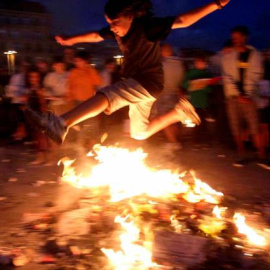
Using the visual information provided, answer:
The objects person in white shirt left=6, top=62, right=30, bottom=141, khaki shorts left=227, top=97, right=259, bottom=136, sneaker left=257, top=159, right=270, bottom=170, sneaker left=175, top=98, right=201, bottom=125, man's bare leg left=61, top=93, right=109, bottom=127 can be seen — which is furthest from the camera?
person in white shirt left=6, top=62, right=30, bottom=141

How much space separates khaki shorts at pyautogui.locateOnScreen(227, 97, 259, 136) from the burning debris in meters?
1.85

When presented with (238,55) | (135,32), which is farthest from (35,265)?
(238,55)

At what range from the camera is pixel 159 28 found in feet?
15.0

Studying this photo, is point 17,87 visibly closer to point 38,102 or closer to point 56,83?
point 56,83

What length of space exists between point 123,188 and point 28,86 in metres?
3.66

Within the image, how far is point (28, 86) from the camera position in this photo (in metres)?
8.20

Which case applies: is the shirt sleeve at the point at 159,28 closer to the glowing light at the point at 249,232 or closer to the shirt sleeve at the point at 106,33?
the shirt sleeve at the point at 106,33

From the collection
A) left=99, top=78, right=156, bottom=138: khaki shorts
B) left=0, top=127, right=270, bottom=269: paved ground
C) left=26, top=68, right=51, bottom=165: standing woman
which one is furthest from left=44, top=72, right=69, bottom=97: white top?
left=99, top=78, right=156, bottom=138: khaki shorts

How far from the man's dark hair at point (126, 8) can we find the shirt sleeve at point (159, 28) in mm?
175

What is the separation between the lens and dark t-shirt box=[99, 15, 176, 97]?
4637mm

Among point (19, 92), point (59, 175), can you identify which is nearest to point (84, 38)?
point (59, 175)

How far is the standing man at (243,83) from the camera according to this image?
272 inches

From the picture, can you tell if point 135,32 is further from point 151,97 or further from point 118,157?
point 118,157

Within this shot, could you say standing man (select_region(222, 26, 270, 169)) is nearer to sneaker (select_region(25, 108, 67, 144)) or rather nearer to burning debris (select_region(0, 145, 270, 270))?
burning debris (select_region(0, 145, 270, 270))
